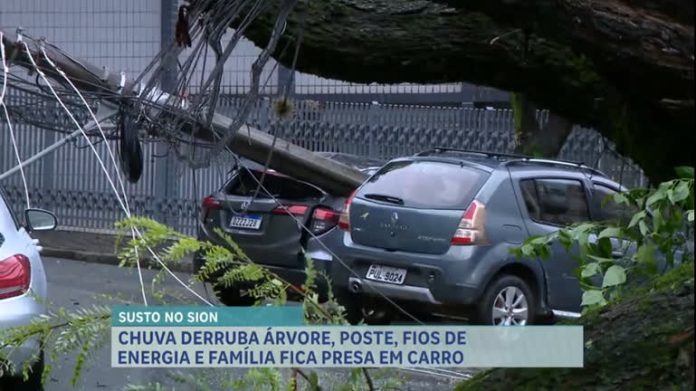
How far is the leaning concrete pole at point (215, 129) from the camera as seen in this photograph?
7.13m

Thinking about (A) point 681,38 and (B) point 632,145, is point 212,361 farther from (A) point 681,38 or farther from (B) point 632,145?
(B) point 632,145

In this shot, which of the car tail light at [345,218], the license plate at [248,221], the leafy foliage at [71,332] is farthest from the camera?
the license plate at [248,221]

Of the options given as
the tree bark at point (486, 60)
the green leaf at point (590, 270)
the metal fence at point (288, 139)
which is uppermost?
the tree bark at point (486, 60)

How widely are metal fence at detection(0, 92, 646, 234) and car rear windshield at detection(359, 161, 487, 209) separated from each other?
15.3ft

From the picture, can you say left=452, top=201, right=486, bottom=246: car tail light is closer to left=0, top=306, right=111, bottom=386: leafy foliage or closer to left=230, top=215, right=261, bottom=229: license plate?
left=230, top=215, right=261, bottom=229: license plate

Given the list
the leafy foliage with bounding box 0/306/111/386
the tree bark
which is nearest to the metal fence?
the tree bark

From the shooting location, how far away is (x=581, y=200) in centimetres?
1180

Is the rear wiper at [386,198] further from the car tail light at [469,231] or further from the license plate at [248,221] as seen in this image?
the license plate at [248,221]

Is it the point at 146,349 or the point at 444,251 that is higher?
the point at 146,349

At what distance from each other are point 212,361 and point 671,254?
1715 millimetres

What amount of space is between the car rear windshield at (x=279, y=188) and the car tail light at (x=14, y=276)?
4288mm

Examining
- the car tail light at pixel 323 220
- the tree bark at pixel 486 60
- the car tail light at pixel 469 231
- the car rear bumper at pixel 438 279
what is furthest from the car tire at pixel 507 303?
the tree bark at pixel 486 60

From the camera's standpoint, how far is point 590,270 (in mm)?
4617

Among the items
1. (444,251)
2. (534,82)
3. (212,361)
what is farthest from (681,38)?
(444,251)
